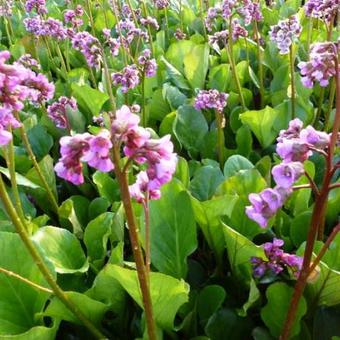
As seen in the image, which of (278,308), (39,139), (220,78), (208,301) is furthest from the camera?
(220,78)

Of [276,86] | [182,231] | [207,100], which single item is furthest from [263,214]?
[276,86]

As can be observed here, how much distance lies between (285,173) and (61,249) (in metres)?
0.82

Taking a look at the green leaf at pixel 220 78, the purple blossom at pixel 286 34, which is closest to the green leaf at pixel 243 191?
the purple blossom at pixel 286 34

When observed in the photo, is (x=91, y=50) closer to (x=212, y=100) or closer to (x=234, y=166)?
(x=212, y=100)

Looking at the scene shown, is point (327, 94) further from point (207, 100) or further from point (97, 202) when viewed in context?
point (97, 202)

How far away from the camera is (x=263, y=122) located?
6.99ft

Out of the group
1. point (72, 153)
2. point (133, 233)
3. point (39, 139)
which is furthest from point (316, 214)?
point (39, 139)

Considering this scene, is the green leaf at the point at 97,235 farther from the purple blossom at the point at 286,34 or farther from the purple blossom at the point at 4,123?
the purple blossom at the point at 286,34

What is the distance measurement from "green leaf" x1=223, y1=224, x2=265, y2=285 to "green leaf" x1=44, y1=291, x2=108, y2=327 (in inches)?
14.0

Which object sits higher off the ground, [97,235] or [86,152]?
[86,152]

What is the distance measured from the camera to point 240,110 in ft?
7.68

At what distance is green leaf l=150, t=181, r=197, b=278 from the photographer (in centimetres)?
153

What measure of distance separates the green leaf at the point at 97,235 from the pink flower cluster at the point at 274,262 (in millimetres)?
452

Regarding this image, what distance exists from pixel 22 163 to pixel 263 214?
1320mm
